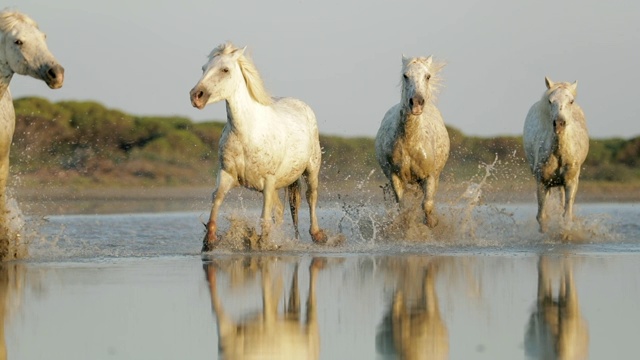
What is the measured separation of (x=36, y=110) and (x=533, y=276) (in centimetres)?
2258

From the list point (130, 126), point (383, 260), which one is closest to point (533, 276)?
point (383, 260)

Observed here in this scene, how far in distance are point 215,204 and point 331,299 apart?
414 cm

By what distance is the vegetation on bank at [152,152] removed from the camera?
2781cm

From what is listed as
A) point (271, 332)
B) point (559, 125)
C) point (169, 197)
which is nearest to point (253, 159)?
point (559, 125)

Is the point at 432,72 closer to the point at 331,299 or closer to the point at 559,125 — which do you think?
the point at 559,125

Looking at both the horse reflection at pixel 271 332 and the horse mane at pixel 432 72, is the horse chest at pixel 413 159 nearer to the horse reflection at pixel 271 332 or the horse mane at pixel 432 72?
the horse mane at pixel 432 72

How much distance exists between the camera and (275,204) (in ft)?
43.6

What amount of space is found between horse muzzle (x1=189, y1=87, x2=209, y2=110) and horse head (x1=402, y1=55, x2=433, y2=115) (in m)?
2.44

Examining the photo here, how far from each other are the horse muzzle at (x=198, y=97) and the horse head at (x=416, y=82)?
2439 millimetres

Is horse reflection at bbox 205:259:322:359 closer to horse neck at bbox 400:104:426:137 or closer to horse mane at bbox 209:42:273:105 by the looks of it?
horse mane at bbox 209:42:273:105

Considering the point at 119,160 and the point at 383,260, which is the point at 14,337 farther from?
the point at 119,160

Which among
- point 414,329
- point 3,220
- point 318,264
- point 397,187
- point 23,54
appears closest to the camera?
point 414,329

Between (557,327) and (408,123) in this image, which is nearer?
(557,327)

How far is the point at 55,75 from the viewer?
10.2 m
